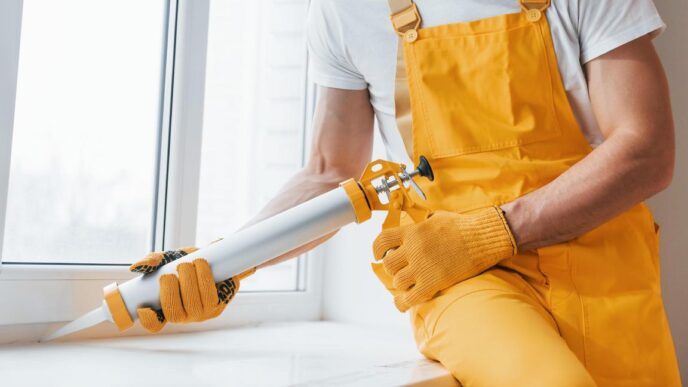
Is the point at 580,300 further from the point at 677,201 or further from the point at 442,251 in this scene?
the point at 677,201

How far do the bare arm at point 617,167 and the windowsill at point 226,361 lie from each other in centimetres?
29

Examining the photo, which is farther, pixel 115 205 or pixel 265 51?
pixel 265 51

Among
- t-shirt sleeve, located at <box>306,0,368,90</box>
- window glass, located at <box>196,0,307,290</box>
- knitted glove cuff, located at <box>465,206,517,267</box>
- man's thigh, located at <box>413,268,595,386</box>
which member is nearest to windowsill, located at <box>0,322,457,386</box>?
man's thigh, located at <box>413,268,595,386</box>

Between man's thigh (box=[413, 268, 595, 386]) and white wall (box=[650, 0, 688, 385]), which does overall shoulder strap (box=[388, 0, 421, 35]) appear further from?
white wall (box=[650, 0, 688, 385])

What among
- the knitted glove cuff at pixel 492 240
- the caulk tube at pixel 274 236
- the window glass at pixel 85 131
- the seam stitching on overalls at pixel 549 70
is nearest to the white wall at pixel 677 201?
the seam stitching on overalls at pixel 549 70

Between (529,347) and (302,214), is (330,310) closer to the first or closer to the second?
(302,214)

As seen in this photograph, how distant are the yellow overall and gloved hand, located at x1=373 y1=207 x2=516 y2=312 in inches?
1.3

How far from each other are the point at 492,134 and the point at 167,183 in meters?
0.78

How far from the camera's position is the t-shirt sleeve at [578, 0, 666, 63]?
110 cm

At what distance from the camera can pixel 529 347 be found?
0.92m

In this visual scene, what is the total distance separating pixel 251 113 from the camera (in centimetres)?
186

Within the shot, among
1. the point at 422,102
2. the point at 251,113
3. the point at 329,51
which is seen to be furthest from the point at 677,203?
the point at 251,113

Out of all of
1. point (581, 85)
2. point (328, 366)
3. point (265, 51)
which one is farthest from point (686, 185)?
point (265, 51)

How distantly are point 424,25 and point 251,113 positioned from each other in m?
0.75
